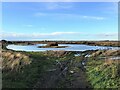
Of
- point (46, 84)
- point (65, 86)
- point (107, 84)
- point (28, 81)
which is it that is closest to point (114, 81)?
point (107, 84)

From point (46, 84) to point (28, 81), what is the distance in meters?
1.60

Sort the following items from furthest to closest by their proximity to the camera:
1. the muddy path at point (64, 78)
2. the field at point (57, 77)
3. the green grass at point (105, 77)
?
the muddy path at point (64, 78), the field at point (57, 77), the green grass at point (105, 77)

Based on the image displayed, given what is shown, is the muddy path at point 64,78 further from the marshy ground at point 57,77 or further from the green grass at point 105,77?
the green grass at point 105,77

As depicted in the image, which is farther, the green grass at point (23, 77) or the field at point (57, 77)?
the field at point (57, 77)

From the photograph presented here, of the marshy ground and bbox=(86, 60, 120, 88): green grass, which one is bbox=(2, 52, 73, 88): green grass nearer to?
the marshy ground

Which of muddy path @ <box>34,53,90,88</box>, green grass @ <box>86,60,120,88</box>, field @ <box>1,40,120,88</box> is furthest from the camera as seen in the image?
muddy path @ <box>34,53,90,88</box>

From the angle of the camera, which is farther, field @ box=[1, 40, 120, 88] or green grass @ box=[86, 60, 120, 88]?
field @ box=[1, 40, 120, 88]

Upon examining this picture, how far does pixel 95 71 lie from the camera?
26703 millimetres

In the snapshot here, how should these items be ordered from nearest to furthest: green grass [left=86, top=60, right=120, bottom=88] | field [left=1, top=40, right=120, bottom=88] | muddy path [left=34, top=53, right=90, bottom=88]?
green grass [left=86, top=60, right=120, bottom=88]
field [left=1, top=40, right=120, bottom=88]
muddy path [left=34, top=53, right=90, bottom=88]

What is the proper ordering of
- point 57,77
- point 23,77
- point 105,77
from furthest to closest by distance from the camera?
point 57,77 < point 23,77 < point 105,77

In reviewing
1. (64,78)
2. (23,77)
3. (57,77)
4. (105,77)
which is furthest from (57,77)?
(105,77)

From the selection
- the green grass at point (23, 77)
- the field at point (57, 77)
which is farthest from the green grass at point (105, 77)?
the green grass at point (23, 77)

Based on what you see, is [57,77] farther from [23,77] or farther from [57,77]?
[23,77]

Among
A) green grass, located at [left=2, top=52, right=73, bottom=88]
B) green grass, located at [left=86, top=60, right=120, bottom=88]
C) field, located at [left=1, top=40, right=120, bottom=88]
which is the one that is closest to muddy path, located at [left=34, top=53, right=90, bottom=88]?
field, located at [left=1, top=40, right=120, bottom=88]
